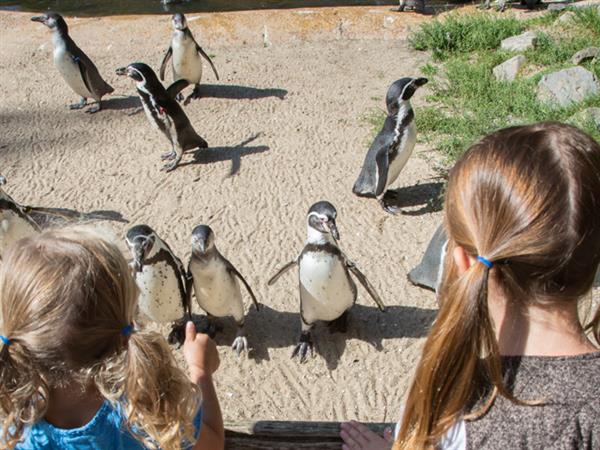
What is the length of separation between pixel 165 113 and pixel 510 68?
3.17 meters

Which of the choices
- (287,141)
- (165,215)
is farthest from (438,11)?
(165,215)

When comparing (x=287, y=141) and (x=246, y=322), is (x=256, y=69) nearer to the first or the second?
(x=287, y=141)

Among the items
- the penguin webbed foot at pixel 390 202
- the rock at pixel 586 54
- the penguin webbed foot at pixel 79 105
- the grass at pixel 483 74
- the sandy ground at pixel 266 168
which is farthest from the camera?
the penguin webbed foot at pixel 79 105

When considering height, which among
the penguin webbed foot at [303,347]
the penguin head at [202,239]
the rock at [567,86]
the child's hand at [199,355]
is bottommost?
the penguin webbed foot at [303,347]

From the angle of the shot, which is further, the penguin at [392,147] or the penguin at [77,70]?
the penguin at [77,70]

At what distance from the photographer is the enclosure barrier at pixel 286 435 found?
198 centimetres

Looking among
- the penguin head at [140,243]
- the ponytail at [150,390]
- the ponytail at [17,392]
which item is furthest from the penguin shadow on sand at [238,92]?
the ponytail at [17,392]

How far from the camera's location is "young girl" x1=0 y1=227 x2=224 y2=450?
1323 mm

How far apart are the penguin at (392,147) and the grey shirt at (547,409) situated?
10.3 ft

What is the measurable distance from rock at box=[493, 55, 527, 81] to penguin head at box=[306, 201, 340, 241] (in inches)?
147

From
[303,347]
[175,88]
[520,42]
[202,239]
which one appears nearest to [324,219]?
[202,239]

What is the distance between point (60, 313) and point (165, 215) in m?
3.21

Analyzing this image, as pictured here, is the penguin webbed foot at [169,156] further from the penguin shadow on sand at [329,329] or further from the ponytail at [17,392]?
the ponytail at [17,392]

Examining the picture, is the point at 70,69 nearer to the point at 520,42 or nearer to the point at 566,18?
the point at 520,42
